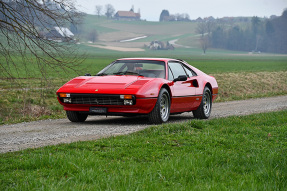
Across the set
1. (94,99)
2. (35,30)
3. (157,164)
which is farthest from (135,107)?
(157,164)

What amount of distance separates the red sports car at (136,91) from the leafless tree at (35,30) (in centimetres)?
176

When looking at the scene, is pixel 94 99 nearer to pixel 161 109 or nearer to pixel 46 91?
pixel 161 109

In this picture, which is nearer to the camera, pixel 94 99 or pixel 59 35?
pixel 94 99

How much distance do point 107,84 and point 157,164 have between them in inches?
195

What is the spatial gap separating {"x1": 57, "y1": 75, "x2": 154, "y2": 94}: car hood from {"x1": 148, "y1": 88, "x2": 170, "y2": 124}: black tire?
1.54ft

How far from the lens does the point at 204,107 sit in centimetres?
1255

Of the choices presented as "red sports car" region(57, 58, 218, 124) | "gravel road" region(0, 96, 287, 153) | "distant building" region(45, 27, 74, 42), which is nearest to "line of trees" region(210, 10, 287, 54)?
"distant building" region(45, 27, 74, 42)

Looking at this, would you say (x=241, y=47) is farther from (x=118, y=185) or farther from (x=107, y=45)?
(x=118, y=185)

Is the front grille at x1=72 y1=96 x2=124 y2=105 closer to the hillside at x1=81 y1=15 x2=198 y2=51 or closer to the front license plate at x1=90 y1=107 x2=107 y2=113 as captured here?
the front license plate at x1=90 y1=107 x2=107 y2=113

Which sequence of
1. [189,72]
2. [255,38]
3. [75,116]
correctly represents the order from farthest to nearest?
[255,38]
[189,72]
[75,116]

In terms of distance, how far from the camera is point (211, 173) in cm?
511

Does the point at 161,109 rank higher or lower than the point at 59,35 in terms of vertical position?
lower

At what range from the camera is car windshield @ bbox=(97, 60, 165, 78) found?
11.1 m

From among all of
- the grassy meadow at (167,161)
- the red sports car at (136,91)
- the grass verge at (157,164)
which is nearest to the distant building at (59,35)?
the red sports car at (136,91)
